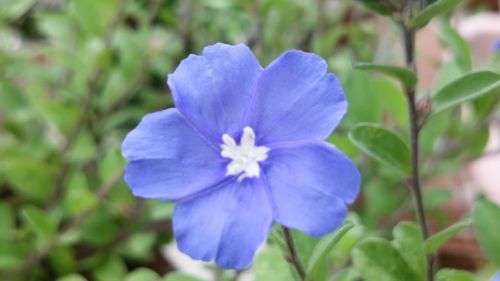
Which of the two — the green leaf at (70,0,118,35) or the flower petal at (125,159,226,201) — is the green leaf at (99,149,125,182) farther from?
the flower petal at (125,159,226,201)

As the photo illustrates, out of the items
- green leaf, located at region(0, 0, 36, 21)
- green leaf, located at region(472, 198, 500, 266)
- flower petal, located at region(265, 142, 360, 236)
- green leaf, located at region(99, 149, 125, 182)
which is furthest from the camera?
green leaf, located at region(0, 0, 36, 21)

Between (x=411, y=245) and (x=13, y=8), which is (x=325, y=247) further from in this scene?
(x=13, y=8)

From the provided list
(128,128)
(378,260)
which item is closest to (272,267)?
(378,260)

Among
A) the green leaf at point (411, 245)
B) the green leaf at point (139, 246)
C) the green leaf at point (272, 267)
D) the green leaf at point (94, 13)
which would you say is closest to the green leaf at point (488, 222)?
the green leaf at point (411, 245)

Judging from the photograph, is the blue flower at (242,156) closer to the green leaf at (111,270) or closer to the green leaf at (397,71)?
the green leaf at (397,71)

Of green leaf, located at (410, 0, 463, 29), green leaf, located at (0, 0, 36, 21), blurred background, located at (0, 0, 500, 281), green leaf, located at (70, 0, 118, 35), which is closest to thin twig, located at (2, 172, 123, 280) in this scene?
blurred background, located at (0, 0, 500, 281)

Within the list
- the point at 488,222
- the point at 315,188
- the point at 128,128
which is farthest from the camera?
the point at 128,128
